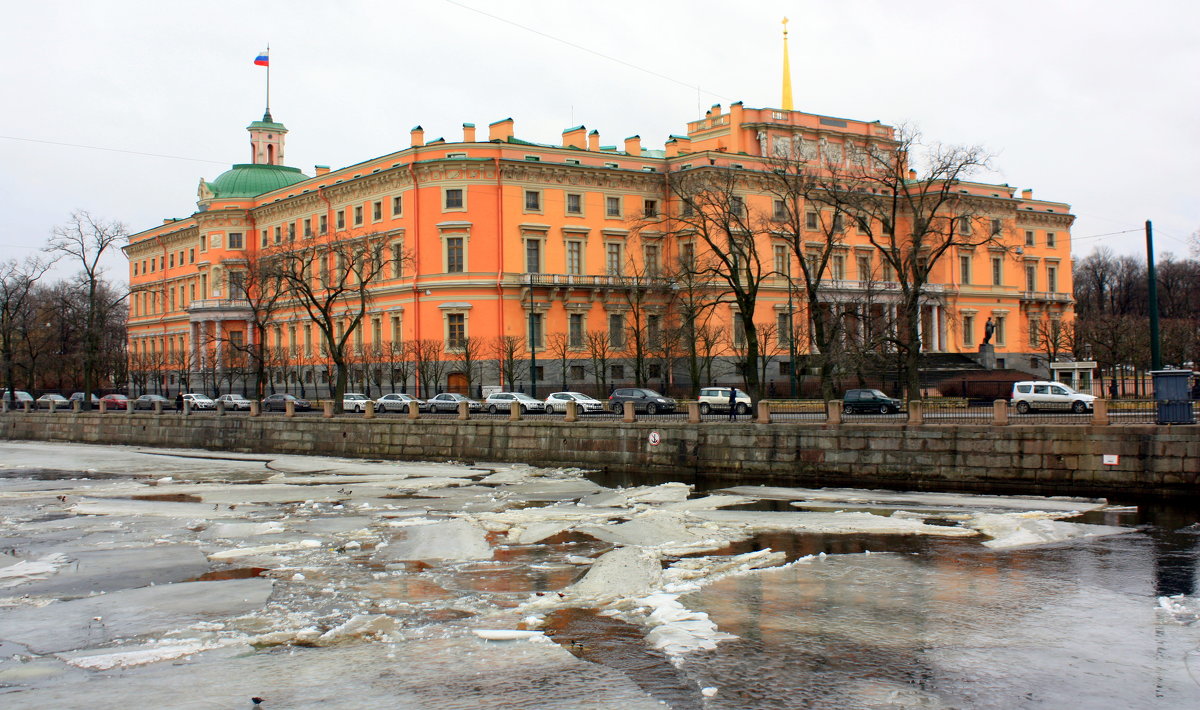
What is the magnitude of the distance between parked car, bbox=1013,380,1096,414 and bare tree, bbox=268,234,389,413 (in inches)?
1313

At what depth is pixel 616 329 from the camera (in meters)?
71.9

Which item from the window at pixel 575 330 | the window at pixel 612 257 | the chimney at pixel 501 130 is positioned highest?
the chimney at pixel 501 130

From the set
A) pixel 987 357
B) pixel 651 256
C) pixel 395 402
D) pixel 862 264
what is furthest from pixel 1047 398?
pixel 395 402

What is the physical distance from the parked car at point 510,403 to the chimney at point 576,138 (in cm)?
2822

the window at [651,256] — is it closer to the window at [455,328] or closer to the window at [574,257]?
the window at [574,257]

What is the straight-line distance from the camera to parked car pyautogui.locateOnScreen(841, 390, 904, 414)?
46719mm

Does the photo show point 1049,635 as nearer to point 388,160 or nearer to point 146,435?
point 146,435

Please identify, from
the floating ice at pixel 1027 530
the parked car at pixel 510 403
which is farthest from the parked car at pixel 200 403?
the floating ice at pixel 1027 530

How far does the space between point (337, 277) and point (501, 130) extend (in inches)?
654

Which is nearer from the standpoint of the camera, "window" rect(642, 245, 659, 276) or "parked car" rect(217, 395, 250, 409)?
"parked car" rect(217, 395, 250, 409)

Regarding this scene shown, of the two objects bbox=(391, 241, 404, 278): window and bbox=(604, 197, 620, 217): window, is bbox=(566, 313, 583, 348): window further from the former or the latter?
bbox=(391, 241, 404, 278): window

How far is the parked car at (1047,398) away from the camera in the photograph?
43.2 m

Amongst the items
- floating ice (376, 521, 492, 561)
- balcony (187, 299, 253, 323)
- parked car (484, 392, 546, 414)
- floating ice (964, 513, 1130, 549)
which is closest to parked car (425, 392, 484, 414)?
parked car (484, 392, 546, 414)

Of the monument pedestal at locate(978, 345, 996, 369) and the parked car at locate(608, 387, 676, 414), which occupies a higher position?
the monument pedestal at locate(978, 345, 996, 369)
